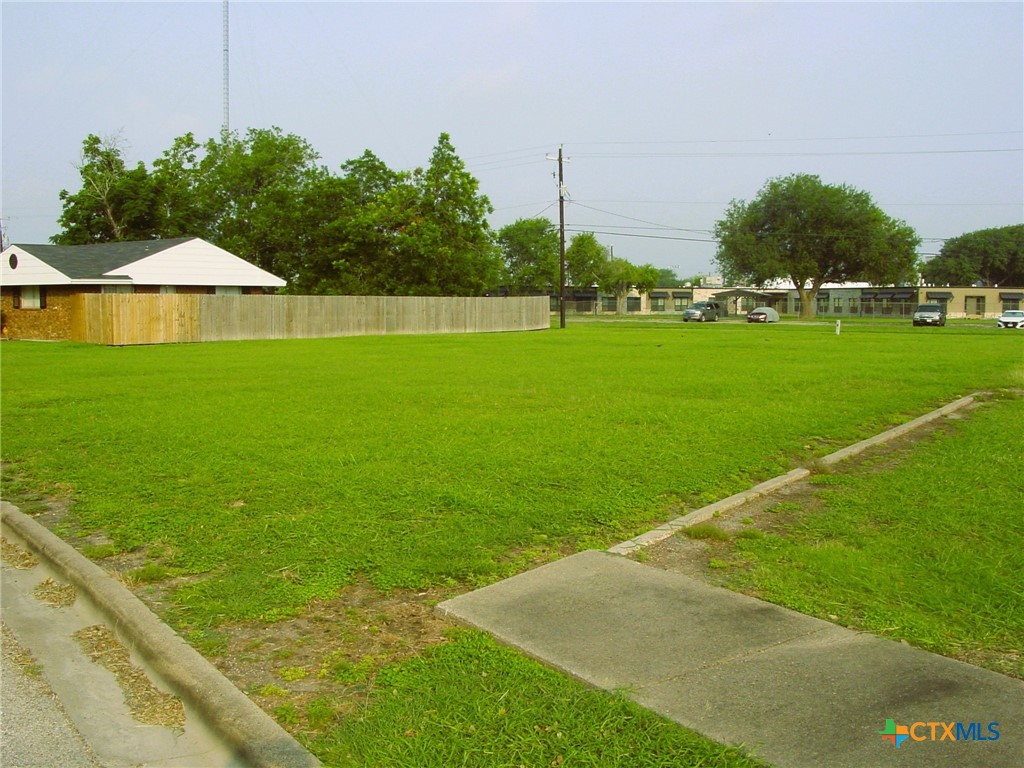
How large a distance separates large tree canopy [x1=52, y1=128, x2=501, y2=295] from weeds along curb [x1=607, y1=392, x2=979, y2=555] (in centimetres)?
4209

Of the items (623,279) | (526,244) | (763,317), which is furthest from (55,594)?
(526,244)

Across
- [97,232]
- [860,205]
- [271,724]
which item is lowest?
[271,724]

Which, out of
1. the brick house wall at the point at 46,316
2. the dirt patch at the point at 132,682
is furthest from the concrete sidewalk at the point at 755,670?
the brick house wall at the point at 46,316

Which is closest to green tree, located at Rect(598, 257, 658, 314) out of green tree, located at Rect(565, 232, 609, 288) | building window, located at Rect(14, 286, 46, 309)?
green tree, located at Rect(565, 232, 609, 288)

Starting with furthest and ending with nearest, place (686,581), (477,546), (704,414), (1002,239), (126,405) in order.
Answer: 1. (1002,239)
2. (126,405)
3. (704,414)
4. (477,546)
5. (686,581)

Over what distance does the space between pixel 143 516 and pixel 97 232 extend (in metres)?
56.1

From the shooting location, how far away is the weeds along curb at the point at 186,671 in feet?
10.4

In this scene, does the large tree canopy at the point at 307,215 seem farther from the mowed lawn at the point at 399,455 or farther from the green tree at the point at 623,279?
the green tree at the point at 623,279

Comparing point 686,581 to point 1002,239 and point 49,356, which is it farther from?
point 1002,239

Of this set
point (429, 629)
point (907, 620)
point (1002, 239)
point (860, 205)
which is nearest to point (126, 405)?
point (429, 629)

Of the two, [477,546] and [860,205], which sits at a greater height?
[860,205]

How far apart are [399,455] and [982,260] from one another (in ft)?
389

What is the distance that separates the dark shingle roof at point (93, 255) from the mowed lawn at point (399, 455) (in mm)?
18723

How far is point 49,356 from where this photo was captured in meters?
24.6
